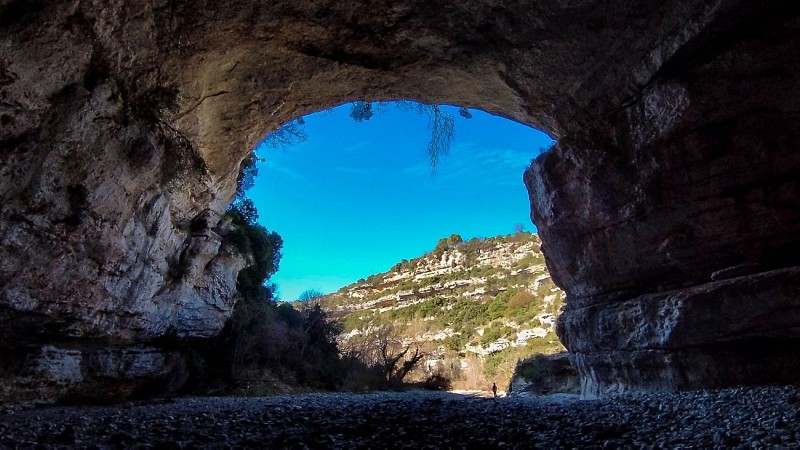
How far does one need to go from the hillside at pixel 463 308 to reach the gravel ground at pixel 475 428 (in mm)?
21788

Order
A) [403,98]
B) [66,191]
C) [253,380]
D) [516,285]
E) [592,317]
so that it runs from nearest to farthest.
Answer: [66,191] < [592,317] < [403,98] < [253,380] < [516,285]

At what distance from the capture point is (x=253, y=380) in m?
17.0

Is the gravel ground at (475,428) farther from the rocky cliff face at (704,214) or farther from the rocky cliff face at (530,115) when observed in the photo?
the rocky cliff face at (530,115)

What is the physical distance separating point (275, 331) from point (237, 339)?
327 centimetres

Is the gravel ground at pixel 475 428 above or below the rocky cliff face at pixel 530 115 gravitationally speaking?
below

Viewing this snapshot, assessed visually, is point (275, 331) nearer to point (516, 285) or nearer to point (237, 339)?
point (237, 339)

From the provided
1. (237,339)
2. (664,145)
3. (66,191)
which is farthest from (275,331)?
(664,145)

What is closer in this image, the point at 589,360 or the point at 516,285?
the point at 589,360

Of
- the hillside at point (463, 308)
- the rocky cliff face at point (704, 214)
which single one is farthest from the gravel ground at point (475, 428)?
the hillside at point (463, 308)

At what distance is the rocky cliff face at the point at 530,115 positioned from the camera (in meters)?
6.91

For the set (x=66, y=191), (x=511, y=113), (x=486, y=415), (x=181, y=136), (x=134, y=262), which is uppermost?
(x=511, y=113)

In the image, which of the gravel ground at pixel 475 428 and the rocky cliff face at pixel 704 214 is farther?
the rocky cliff face at pixel 704 214

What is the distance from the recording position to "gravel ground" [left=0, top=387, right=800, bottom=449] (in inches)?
179

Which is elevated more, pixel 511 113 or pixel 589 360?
pixel 511 113
